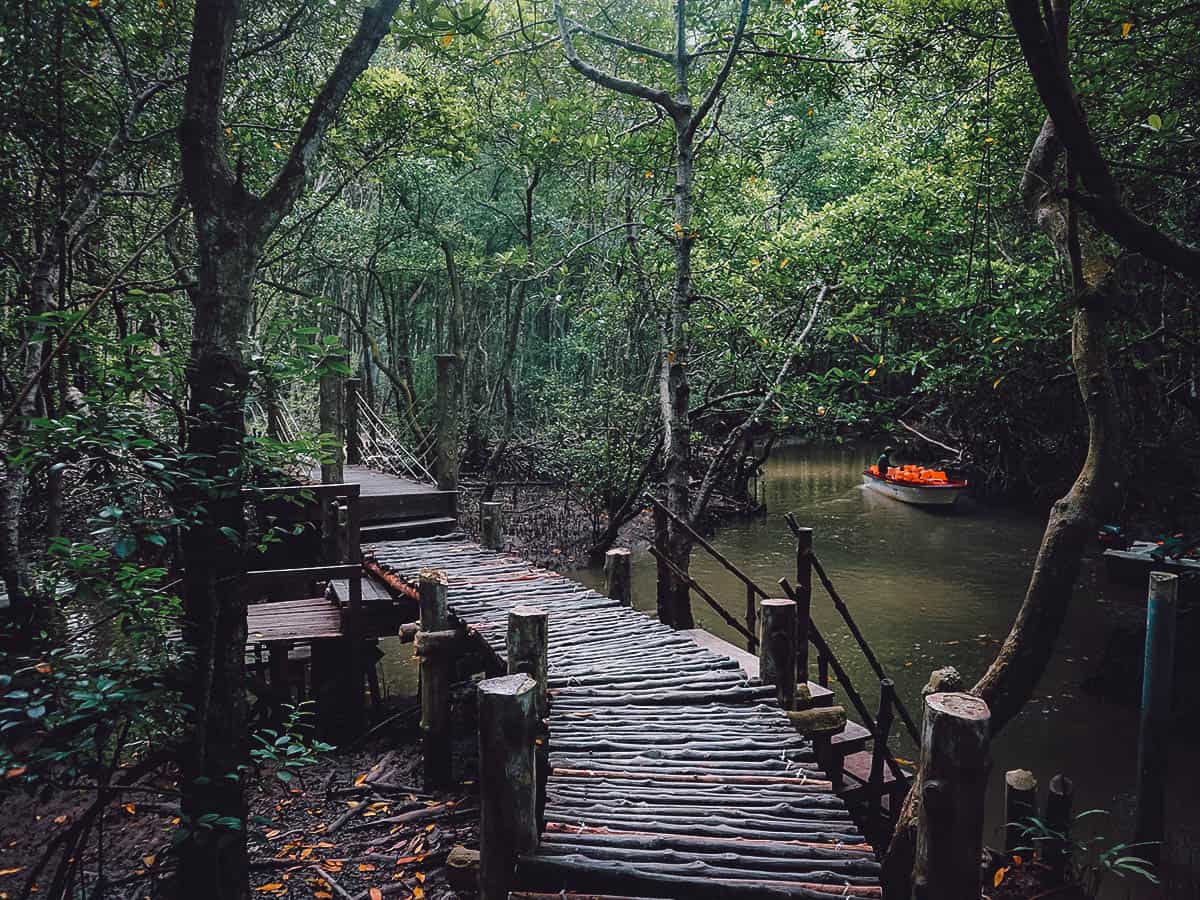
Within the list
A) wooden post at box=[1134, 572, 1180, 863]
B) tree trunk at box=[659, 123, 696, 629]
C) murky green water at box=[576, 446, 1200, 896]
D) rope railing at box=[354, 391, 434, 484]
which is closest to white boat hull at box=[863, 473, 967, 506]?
murky green water at box=[576, 446, 1200, 896]

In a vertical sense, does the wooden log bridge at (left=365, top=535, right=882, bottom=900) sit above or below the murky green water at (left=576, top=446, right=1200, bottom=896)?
above

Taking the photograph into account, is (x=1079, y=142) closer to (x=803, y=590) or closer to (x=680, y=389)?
(x=803, y=590)

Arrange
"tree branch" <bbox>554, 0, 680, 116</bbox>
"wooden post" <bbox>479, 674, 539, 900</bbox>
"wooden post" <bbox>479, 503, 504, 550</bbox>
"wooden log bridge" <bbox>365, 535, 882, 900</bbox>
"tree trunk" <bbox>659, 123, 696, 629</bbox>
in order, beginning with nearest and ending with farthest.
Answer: "wooden post" <bbox>479, 674, 539, 900</bbox>
"wooden log bridge" <bbox>365, 535, 882, 900</bbox>
"tree branch" <bbox>554, 0, 680, 116</bbox>
"tree trunk" <bbox>659, 123, 696, 629</bbox>
"wooden post" <bbox>479, 503, 504, 550</bbox>

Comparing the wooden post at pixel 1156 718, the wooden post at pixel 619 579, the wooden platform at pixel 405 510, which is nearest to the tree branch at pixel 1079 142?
the wooden post at pixel 1156 718

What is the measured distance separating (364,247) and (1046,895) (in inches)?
669

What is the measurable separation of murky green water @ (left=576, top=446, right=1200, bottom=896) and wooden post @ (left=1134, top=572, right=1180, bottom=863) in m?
0.73

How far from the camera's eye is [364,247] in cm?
1753

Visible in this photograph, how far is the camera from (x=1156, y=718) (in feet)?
20.1

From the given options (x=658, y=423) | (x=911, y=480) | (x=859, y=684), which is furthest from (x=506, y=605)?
(x=911, y=480)

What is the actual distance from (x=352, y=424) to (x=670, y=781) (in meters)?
10.0

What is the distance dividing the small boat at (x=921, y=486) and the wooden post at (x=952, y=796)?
18.0 m

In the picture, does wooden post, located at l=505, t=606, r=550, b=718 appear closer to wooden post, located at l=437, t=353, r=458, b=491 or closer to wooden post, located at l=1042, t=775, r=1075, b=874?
wooden post, located at l=1042, t=775, r=1075, b=874

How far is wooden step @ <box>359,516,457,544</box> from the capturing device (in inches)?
401

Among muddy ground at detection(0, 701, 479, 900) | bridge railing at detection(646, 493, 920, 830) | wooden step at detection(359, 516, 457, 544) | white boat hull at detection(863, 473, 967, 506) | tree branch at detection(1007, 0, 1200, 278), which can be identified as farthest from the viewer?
white boat hull at detection(863, 473, 967, 506)
